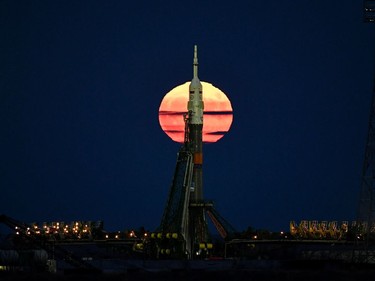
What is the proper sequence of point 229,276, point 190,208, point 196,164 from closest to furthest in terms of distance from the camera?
point 229,276
point 190,208
point 196,164

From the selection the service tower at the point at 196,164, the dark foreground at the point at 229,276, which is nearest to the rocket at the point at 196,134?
the service tower at the point at 196,164

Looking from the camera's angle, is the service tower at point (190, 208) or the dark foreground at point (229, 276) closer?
the dark foreground at point (229, 276)

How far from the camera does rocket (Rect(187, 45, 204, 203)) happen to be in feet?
583

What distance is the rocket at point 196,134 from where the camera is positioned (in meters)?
178

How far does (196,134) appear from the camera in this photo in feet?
588

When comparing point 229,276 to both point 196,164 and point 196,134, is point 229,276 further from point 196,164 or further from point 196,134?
point 196,134

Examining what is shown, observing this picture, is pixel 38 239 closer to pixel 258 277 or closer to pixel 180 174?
pixel 180 174

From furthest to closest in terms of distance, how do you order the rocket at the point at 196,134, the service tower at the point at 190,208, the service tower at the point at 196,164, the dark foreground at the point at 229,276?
the rocket at the point at 196,134
the service tower at the point at 196,164
the service tower at the point at 190,208
the dark foreground at the point at 229,276

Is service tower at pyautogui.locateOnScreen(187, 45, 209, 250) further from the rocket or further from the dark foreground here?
the dark foreground

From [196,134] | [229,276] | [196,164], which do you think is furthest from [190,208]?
[229,276]

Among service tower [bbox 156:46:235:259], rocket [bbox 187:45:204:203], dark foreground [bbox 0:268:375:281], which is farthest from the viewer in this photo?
rocket [bbox 187:45:204:203]

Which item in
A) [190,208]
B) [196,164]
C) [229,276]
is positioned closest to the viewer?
[229,276]

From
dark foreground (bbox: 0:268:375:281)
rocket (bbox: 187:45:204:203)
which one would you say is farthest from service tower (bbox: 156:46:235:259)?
dark foreground (bbox: 0:268:375:281)

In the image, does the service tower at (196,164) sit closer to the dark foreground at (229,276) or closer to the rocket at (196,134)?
the rocket at (196,134)
